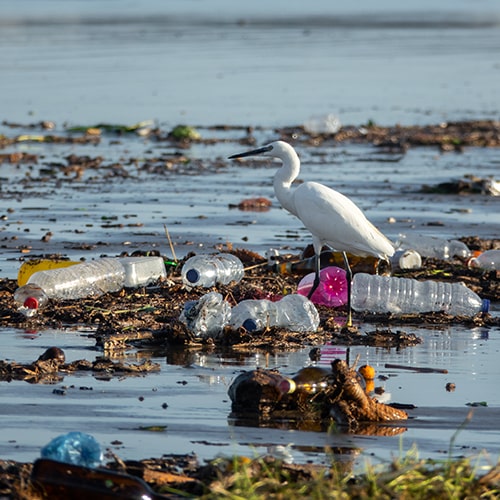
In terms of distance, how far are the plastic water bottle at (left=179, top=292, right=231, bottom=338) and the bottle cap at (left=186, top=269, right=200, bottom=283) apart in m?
1.33

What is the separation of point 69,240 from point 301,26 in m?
46.3

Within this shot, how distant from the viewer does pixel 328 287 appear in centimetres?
1069

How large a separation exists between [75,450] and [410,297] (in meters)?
5.08

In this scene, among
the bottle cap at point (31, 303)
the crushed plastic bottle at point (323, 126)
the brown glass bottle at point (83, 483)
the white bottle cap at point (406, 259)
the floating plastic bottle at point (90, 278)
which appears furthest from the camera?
the crushed plastic bottle at point (323, 126)

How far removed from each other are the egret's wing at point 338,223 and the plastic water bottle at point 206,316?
4.64ft

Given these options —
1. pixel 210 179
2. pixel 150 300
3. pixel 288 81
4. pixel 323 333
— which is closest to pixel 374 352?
pixel 323 333

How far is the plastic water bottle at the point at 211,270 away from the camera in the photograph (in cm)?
1050

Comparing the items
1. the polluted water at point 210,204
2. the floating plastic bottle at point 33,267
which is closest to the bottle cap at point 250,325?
the polluted water at point 210,204

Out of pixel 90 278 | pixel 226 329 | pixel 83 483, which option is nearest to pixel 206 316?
pixel 226 329

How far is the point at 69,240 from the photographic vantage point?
Result: 13156 mm

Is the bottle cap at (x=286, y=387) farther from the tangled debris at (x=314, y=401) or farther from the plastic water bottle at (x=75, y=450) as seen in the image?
the plastic water bottle at (x=75, y=450)

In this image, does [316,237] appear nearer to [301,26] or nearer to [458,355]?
[458,355]

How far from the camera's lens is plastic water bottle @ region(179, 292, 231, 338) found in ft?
29.2

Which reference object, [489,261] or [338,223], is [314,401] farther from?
[489,261]
